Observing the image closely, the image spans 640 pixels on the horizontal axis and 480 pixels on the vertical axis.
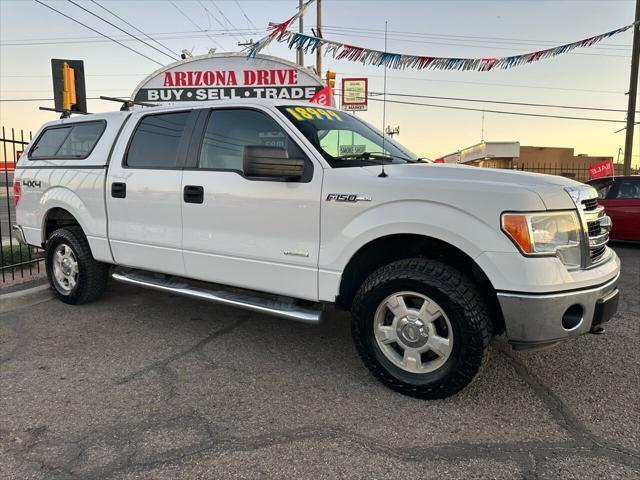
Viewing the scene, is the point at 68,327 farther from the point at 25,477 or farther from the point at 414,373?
the point at 414,373

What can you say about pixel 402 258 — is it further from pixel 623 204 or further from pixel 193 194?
pixel 623 204

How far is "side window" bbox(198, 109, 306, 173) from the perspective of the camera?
3791 millimetres

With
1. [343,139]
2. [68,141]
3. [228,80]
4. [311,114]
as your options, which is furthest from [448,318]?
[228,80]

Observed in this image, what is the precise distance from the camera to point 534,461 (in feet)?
8.12

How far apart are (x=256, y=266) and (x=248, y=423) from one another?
1236mm

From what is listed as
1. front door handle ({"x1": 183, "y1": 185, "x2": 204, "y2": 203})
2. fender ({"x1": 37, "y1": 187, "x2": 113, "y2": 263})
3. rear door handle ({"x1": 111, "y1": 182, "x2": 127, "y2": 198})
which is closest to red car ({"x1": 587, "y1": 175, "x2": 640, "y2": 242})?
front door handle ({"x1": 183, "y1": 185, "x2": 204, "y2": 203})

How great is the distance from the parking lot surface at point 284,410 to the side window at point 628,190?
6148 mm

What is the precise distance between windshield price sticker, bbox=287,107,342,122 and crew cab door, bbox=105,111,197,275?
95 cm

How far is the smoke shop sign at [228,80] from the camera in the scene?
11.2 m

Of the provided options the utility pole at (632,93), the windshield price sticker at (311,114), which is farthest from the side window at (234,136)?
the utility pole at (632,93)

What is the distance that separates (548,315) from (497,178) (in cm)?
87

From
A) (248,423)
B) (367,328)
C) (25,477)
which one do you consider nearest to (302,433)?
(248,423)

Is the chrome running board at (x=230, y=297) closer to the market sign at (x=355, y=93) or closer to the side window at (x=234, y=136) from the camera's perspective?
the side window at (x=234, y=136)

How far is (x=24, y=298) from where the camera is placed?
5.40 metres
